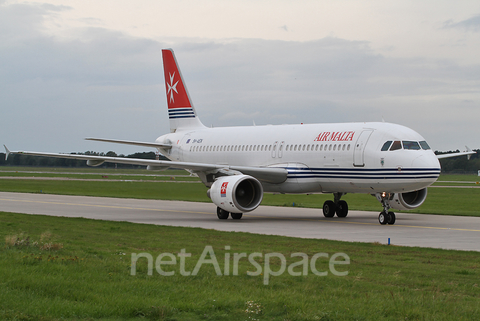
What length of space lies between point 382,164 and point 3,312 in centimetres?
1680

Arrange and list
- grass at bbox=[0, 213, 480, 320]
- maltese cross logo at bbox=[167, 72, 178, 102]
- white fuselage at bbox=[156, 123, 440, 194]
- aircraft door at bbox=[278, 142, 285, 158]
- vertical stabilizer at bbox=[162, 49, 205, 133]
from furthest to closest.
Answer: maltese cross logo at bbox=[167, 72, 178, 102]
vertical stabilizer at bbox=[162, 49, 205, 133]
aircraft door at bbox=[278, 142, 285, 158]
white fuselage at bbox=[156, 123, 440, 194]
grass at bbox=[0, 213, 480, 320]

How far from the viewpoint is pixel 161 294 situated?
852 centimetres

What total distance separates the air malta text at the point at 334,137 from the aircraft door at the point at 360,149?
0.45 m

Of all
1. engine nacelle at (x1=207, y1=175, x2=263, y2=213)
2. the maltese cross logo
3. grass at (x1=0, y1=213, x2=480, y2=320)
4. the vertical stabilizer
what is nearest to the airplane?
engine nacelle at (x1=207, y1=175, x2=263, y2=213)

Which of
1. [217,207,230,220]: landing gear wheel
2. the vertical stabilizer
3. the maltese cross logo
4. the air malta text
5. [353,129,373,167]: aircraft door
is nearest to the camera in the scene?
[353,129,373,167]: aircraft door

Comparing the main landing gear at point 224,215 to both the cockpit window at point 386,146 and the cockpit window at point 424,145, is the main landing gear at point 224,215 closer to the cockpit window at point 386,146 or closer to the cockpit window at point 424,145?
the cockpit window at point 386,146

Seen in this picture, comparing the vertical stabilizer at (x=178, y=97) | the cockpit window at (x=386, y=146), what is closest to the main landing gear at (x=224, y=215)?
the cockpit window at (x=386, y=146)

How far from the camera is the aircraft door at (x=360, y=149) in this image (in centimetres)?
2262

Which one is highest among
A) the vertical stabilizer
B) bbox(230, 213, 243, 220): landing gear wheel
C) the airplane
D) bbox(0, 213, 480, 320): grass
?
the vertical stabilizer

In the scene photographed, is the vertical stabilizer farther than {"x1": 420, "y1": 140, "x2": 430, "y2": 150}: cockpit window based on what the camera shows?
Yes

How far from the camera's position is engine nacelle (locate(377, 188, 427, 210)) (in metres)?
23.7

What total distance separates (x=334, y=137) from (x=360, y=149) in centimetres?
157

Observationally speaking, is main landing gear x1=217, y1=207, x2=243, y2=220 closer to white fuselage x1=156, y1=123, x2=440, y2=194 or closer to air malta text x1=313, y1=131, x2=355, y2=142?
white fuselage x1=156, y1=123, x2=440, y2=194

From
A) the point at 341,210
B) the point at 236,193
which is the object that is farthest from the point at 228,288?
the point at 341,210
